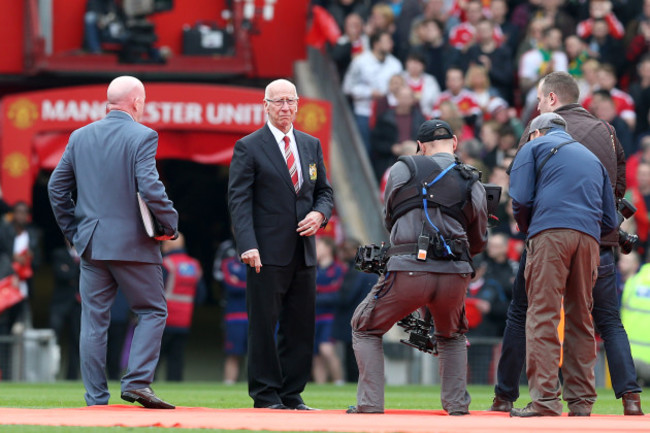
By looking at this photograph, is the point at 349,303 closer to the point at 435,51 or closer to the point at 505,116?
the point at 505,116

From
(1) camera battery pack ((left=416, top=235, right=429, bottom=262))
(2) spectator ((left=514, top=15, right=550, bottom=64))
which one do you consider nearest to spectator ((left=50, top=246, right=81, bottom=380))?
(2) spectator ((left=514, top=15, right=550, bottom=64))

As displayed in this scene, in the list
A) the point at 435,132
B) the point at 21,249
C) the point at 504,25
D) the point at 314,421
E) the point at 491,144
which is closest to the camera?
the point at 314,421

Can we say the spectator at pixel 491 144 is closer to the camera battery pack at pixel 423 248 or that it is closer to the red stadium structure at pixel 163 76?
the red stadium structure at pixel 163 76

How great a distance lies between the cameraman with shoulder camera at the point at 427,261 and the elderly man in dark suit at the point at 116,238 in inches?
56.9

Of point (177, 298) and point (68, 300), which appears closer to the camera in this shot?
point (177, 298)

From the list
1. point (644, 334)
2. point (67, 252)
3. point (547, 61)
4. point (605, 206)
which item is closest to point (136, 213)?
point (605, 206)

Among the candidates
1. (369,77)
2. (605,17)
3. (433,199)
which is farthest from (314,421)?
(605,17)

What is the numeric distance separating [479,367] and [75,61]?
9051 mm

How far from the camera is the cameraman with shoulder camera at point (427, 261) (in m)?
9.13

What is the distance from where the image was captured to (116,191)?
9688mm

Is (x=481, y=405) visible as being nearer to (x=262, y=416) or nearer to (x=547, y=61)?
(x=262, y=416)

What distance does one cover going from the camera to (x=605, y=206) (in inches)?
372

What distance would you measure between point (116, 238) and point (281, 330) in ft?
4.73

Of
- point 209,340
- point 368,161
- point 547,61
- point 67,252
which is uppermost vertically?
point 547,61
